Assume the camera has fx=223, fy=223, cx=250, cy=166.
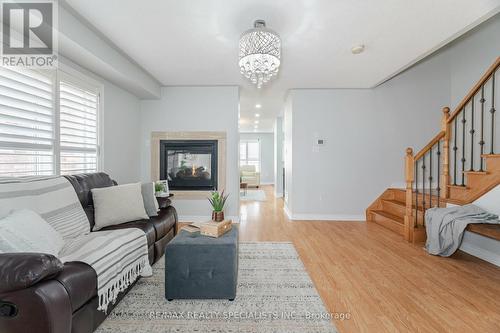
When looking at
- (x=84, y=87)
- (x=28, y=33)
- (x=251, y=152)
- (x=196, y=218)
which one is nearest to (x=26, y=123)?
(x=28, y=33)

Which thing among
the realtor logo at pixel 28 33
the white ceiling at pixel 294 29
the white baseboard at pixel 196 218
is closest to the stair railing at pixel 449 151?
the white ceiling at pixel 294 29

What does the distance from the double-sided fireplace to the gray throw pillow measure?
145cm

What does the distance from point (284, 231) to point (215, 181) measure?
1.56 metres

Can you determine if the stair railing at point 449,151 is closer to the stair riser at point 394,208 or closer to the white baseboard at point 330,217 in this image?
the stair riser at point 394,208

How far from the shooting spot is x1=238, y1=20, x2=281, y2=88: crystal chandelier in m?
2.12

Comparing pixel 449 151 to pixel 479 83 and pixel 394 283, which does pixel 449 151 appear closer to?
pixel 479 83

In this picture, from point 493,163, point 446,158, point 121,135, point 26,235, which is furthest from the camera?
point 121,135

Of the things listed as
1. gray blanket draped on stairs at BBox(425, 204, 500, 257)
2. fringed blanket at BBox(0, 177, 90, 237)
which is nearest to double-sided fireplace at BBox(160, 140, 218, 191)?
fringed blanket at BBox(0, 177, 90, 237)

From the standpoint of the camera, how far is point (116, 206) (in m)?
2.38

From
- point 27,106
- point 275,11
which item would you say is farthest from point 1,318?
point 275,11

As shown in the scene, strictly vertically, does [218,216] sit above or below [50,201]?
below

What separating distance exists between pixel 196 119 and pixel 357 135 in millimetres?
3130

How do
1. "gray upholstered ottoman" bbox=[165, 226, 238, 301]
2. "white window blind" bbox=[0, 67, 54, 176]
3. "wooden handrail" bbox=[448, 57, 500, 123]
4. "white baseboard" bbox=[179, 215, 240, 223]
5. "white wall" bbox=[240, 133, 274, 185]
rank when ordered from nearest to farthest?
"gray upholstered ottoman" bbox=[165, 226, 238, 301] < "white window blind" bbox=[0, 67, 54, 176] < "wooden handrail" bbox=[448, 57, 500, 123] < "white baseboard" bbox=[179, 215, 240, 223] < "white wall" bbox=[240, 133, 274, 185]

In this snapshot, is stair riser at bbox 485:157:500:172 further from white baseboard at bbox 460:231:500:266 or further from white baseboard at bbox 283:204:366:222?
white baseboard at bbox 283:204:366:222
